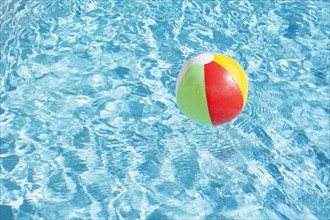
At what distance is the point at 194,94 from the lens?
374cm

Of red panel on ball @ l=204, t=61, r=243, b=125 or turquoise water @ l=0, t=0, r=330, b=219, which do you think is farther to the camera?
turquoise water @ l=0, t=0, r=330, b=219

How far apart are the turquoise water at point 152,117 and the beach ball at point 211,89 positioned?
0.75m

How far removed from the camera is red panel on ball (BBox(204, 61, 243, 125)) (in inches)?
145

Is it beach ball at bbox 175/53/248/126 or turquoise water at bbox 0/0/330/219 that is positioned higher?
beach ball at bbox 175/53/248/126

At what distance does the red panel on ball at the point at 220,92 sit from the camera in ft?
12.1

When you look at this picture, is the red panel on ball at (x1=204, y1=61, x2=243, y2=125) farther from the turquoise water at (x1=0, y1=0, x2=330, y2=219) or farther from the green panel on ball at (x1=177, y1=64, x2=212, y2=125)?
the turquoise water at (x1=0, y1=0, x2=330, y2=219)

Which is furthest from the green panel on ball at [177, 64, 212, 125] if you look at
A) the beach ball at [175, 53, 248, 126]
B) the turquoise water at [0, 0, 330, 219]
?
the turquoise water at [0, 0, 330, 219]

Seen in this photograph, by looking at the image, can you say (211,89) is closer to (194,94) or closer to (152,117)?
(194,94)

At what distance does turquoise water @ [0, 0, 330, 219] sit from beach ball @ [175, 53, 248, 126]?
0.75 meters

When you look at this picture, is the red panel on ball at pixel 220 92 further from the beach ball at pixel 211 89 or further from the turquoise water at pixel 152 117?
the turquoise water at pixel 152 117

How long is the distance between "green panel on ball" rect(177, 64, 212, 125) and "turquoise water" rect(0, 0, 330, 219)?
2.38ft

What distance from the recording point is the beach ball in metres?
3.69

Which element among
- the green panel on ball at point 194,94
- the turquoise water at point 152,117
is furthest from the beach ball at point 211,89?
the turquoise water at point 152,117

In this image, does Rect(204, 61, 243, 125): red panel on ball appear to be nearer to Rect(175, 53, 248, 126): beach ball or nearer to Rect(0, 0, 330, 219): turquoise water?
Rect(175, 53, 248, 126): beach ball
